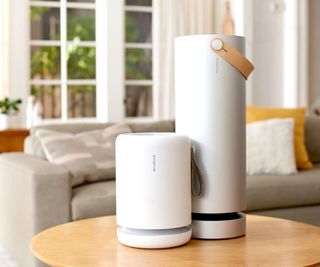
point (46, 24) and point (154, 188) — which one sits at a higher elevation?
point (46, 24)

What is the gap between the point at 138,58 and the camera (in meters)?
5.53

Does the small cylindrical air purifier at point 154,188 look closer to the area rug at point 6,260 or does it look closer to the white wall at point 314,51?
the area rug at point 6,260

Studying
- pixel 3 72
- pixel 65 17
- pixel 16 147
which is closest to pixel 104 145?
pixel 16 147

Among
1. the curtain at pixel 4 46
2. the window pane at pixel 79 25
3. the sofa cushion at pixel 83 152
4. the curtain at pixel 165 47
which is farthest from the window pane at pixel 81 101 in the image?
the sofa cushion at pixel 83 152

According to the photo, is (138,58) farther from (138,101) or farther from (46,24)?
(46,24)

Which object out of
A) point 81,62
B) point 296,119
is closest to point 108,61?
point 81,62

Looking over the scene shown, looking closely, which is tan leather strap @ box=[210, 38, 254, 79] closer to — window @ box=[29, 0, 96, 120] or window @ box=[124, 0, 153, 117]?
window @ box=[29, 0, 96, 120]

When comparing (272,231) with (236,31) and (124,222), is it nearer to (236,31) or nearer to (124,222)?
(124,222)

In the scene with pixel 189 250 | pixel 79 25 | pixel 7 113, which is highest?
pixel 79 25

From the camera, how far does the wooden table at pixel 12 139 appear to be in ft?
14.3

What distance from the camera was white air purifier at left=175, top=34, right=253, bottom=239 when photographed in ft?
5.48

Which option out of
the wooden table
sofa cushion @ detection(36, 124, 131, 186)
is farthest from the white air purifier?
the wooden table

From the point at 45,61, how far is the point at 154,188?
3.78 meters

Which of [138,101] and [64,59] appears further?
[138,101]
